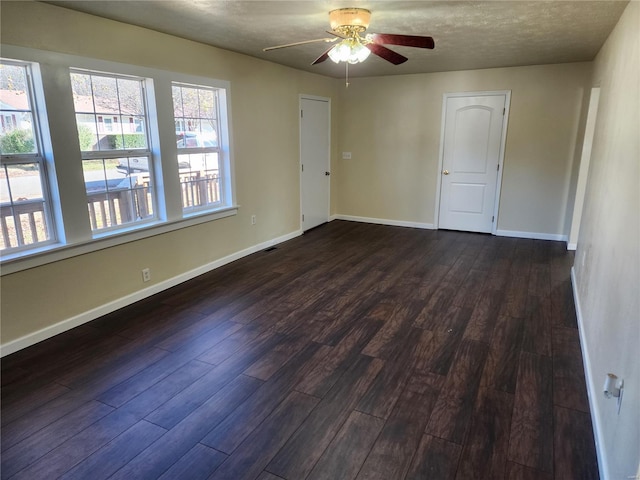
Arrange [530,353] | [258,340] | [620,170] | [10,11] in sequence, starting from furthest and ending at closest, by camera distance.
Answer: [258,340]
[530,353]
[10,11]
[620,170]

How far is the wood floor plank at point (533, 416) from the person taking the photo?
6.29 feet

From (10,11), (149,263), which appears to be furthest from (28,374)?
(10,11)

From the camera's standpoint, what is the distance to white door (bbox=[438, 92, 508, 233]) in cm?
573

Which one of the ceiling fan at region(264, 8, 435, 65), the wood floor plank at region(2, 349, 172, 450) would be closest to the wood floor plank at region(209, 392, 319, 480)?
the wood floor plank at region(2, 349, 172, 450)

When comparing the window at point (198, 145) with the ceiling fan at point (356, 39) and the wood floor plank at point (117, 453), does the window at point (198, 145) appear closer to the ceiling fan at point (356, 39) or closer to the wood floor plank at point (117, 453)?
the ceiling fan at point (356, 39)

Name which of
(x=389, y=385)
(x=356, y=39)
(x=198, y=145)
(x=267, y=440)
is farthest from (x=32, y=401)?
(x=356, y=39)

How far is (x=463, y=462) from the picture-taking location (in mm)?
1894

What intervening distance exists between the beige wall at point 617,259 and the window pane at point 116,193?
11.8 feet

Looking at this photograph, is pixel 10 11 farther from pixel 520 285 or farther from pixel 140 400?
pixel 520 285

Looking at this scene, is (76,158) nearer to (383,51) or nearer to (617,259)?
(383,51)

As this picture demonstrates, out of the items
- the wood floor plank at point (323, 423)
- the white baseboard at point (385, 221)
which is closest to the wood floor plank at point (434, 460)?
the wood floor plank at point (323, 423)

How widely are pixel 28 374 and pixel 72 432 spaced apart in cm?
77

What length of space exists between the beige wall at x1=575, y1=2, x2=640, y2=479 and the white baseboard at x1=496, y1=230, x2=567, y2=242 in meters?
2.38

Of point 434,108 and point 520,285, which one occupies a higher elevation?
point 434,108
